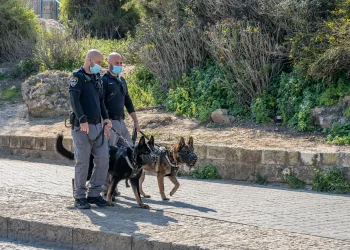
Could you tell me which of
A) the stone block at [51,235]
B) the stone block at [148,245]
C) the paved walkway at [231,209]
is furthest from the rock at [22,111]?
the stone block at [148,245]

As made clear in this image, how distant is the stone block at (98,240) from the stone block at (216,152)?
4695 mm

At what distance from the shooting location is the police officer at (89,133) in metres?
9.09

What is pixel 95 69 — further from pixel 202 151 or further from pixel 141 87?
pixel 141 87

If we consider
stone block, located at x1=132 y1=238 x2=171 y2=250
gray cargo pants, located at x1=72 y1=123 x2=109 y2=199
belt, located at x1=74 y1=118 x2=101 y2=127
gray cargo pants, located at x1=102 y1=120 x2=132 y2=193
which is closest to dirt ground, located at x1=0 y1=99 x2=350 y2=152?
gray cargo pants, located at x1=102 y1=120 x2=132 y2=193

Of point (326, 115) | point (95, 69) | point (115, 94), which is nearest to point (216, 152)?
point (326, 115)

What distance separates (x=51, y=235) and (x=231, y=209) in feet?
8.02

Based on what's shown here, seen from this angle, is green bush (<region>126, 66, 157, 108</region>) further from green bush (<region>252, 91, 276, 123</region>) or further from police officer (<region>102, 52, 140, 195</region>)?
police officer (<region>102, 52, 140, 195</region>)

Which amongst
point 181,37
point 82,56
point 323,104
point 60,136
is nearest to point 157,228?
point 60,136

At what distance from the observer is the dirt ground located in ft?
40.0

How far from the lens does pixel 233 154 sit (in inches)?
470

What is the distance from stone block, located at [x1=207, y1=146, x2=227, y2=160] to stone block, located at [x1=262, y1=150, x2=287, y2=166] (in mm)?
752

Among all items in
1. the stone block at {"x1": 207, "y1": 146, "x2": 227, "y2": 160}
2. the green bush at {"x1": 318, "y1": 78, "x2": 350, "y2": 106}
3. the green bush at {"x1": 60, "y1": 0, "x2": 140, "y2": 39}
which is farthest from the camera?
the green bush at {"x1": 60, "y1": 0, "x2": 140, "y2": 39}

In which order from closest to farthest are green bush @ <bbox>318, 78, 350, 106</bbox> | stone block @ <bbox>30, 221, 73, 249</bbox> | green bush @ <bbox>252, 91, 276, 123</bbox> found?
stone block @ <bbox>30, 221, 73, 249</bbox> → green bush @ <bbox>318, 78, 350, 106</bbox> → green bush @ <bbox>252, 91, 276, 123</bbox>

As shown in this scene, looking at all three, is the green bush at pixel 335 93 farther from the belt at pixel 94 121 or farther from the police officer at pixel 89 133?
the belt at pixel 94 121
